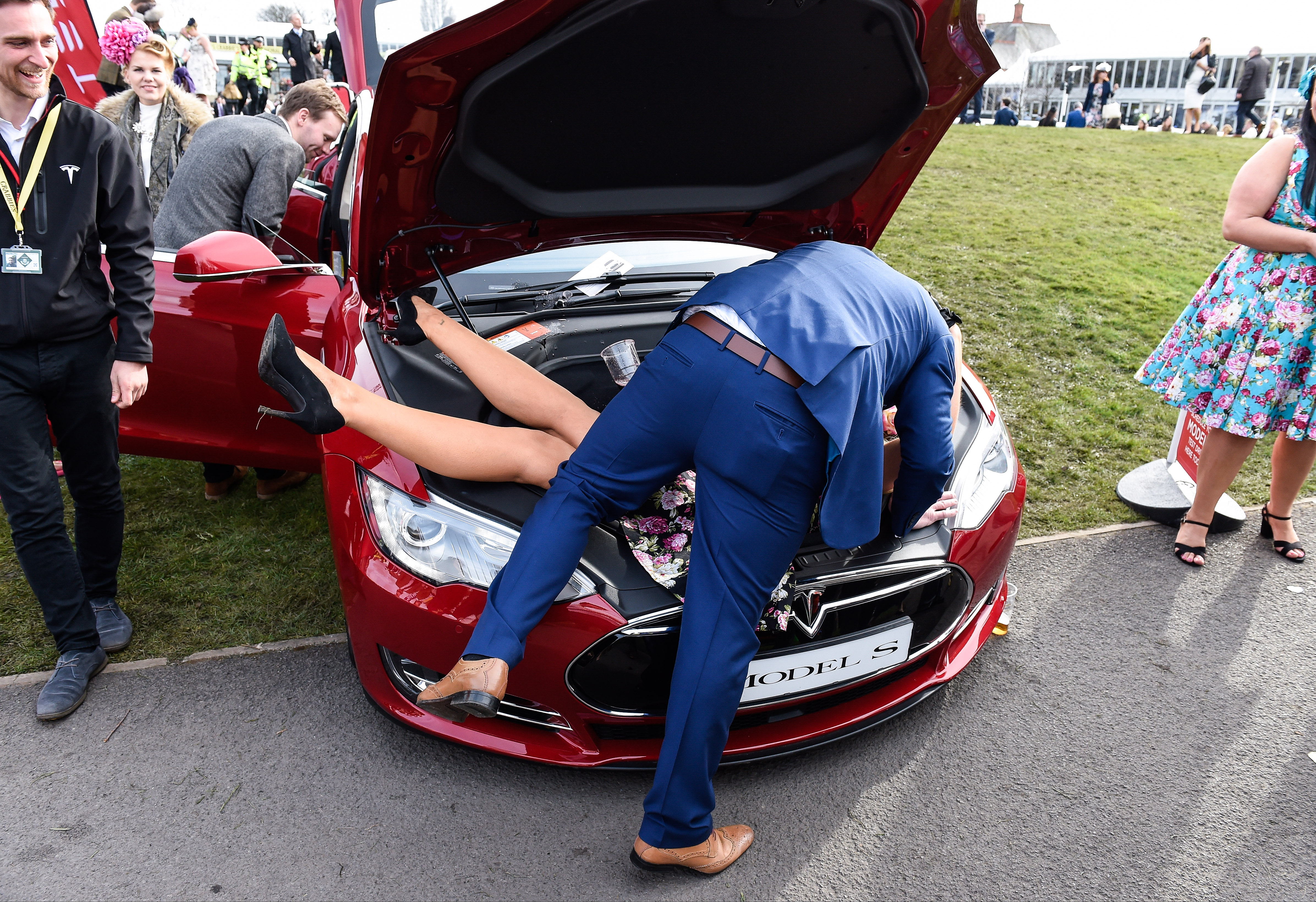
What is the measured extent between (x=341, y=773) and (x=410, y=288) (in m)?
1.46

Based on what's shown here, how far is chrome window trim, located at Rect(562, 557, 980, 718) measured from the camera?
210cm

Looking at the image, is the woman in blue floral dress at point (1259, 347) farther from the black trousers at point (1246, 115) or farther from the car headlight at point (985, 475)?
the black trousers at point (1246, 115)

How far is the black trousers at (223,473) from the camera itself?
386cm

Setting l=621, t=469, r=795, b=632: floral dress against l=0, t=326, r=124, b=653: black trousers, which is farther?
l=0, t=326, r=124, b=653: black trousers

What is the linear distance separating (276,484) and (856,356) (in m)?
2.95

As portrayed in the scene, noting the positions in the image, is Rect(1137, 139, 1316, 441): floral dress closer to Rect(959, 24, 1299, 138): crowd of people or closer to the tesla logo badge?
Answer: the tesla logo badge

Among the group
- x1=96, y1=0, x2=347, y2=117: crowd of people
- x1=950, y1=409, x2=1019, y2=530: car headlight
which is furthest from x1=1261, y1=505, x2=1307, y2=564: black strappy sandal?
x1=96, y1=0, x2=347, y2=117: crowd of people

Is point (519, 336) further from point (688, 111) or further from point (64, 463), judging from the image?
point (64, 463)

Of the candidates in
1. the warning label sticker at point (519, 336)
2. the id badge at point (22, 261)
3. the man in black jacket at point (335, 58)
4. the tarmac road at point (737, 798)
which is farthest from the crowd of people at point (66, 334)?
the man in black jacket at point (335, 58)

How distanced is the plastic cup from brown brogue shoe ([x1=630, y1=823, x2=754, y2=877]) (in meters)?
1.31

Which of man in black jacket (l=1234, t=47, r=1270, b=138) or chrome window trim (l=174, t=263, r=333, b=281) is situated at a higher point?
chrome window trim (l=174, t=263, r=333, b=281)

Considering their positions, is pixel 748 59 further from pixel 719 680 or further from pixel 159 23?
pixel 159 23

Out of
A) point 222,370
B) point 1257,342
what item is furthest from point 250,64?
point 1257,342

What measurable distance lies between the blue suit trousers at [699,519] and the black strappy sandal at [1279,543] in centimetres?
274
